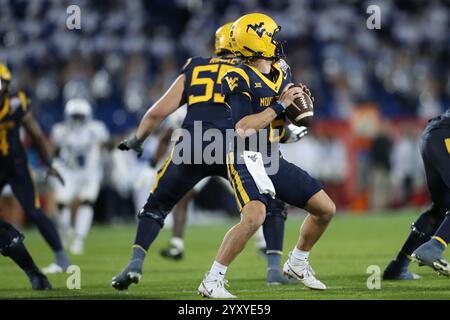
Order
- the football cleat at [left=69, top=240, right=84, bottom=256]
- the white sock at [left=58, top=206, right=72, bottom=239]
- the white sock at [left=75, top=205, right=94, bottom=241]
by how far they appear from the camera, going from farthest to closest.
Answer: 1. the white sock at [left=58, top=206, right=72, bottom=239]
2. the white sock at [left=75, top=205, right=94, bottom=241]
3. the football cleat at [left=69, top=240, right=84, bottom=256]

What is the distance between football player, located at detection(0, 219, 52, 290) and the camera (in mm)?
7004

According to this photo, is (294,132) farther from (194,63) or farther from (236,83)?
(236,83)

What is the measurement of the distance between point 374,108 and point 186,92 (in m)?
11.5

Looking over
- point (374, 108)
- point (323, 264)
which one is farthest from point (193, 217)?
point (323, 264)

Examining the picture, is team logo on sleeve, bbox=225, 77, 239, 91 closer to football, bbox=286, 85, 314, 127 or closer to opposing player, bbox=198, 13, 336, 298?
opposing player, bbox=198, 13, 336, 298

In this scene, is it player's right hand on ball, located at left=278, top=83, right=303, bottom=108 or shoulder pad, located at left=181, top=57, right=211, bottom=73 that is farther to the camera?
shoulder pad, located at left=181, top=57, right=211, bottom=73

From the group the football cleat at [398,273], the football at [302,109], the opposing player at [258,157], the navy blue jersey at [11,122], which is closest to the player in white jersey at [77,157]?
the navy blue jersey at [11,122]

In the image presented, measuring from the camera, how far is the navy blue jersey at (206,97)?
732cm

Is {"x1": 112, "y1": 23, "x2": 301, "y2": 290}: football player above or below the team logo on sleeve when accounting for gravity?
below

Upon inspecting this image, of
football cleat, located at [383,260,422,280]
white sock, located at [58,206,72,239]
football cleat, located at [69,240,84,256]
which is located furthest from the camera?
white sock, located at [58,206,72,239]

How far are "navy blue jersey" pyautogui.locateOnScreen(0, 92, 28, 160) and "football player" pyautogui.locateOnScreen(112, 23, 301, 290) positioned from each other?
1.69 meters

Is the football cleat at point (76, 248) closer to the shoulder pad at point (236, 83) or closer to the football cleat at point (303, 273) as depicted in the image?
the football cleat at point (303, 273)

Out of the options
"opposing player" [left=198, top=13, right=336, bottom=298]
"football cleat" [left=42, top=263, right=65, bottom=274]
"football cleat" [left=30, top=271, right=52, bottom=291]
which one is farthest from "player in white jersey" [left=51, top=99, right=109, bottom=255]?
"opposing player" [left=198, top=13, right=336, bottom=298]

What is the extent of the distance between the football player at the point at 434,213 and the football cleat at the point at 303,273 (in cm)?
71
